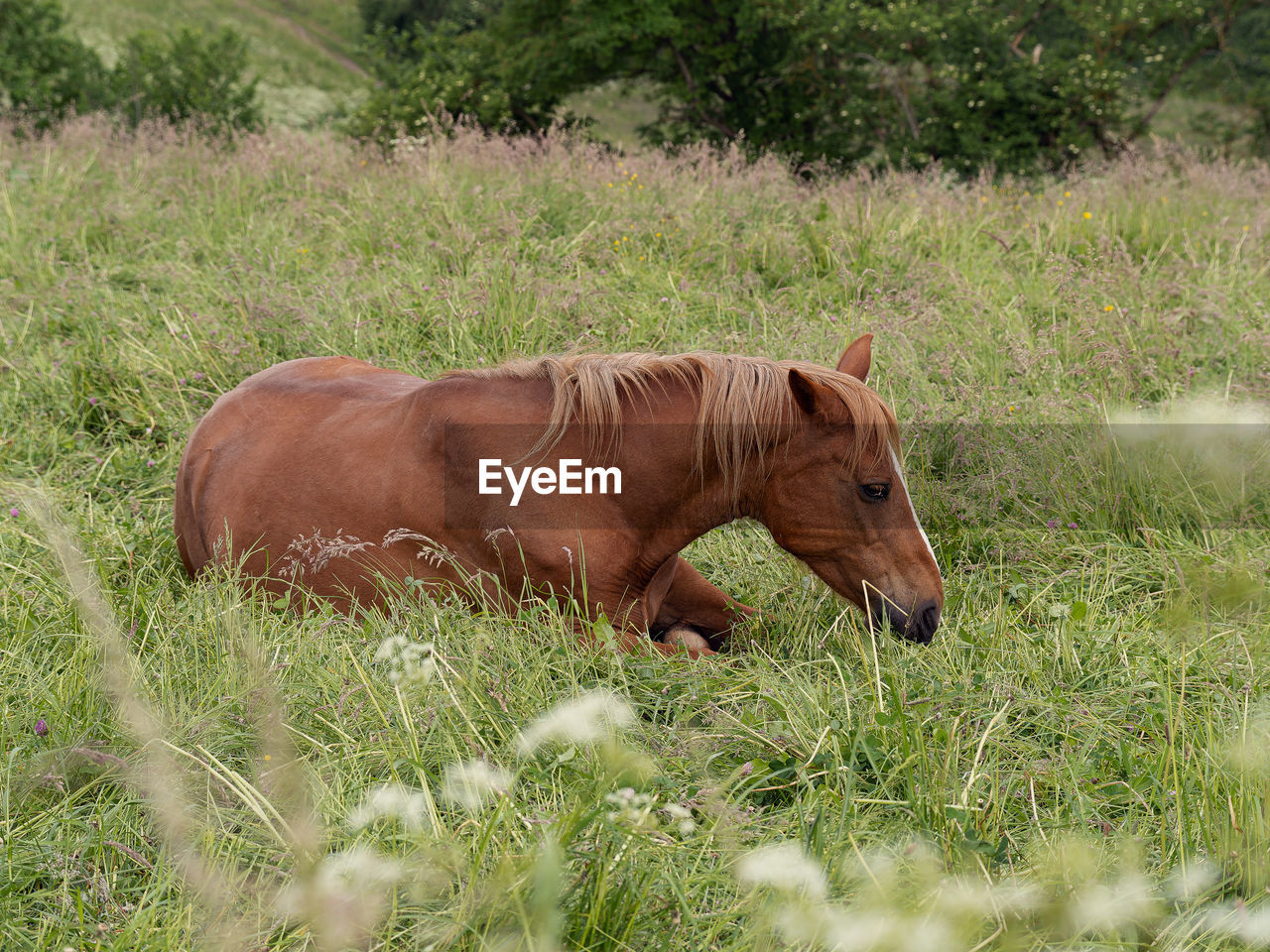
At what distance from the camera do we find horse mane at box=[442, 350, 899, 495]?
2.93 m

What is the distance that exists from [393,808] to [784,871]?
0.79m

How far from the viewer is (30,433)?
469cm

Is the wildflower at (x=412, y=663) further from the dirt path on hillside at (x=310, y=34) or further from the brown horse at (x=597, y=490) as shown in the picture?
the dirt path on hillside at (x=310, y=34)

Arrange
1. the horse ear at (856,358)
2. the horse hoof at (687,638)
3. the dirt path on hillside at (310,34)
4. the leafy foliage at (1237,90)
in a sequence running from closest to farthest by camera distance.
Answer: the horse ear at (856,358) < the horse hoof at (687,638) < the leafy foliage at (1237,90) < the dirt path on hillside at (310,34)

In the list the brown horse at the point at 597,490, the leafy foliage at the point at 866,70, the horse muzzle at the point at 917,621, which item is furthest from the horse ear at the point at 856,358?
the leafy foliage at the point at 866,70

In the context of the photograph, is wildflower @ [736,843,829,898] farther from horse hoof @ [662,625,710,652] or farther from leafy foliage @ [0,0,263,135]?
leafy foliage @ [0,0,263,135]

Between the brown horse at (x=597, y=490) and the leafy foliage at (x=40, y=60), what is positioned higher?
the leafy foliage at (x=40, y=60)

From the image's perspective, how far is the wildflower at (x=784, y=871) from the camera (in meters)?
1.55

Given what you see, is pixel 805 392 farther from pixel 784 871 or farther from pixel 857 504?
pixel 784 871

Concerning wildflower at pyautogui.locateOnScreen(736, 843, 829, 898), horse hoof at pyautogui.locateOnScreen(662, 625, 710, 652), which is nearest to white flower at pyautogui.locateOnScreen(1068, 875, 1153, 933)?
wildflower at pyautogui.locateOnScreen(736, 843, 829, 898)

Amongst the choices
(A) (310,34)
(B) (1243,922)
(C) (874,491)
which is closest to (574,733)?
(B) (1243,922)

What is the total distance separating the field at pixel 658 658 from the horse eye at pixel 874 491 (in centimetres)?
46

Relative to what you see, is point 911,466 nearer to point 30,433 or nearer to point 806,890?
point 806,890

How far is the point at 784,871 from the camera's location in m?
1.55
